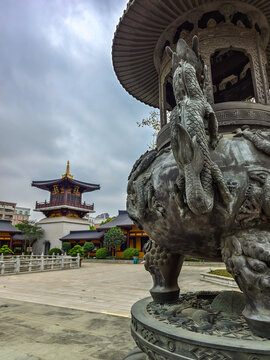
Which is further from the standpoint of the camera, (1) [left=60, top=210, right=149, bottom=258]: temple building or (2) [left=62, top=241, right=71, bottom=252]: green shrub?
(2) [left=62, top=241, right=71, bottom=252]: green shrub

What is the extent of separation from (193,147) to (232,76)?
335 centimetres

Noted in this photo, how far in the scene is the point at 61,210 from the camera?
32.5 meters

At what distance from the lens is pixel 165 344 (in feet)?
5.37

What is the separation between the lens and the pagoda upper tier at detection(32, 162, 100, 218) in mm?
32656

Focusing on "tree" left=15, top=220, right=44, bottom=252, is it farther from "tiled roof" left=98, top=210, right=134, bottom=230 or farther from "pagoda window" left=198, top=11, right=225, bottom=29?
"pagoda window" left=198, top=11, right=225, bottom=29

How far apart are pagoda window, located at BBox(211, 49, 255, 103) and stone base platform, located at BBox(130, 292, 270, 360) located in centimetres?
349

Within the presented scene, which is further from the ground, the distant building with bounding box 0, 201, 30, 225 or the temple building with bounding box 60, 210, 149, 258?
the distant building with bounding box 0, 201, 30, 225

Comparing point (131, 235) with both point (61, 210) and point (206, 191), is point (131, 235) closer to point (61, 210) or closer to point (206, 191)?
point (61, 210)

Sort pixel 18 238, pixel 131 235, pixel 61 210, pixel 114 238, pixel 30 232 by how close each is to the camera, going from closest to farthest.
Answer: pixel 114 238
pixel 131 235
pixel 30 232
pixel 18 238
pixel 61 210

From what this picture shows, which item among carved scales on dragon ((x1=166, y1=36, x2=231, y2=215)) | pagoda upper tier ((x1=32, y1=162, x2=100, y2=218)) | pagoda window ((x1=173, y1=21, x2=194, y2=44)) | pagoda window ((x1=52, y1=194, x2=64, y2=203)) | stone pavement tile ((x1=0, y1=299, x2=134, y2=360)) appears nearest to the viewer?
carved scales on dragon ((x1=166, y1=36, x2=231, y2=215))

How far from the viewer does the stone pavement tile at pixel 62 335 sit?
9.56 ft

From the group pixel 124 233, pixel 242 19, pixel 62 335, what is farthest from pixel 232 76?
pixel 124 233

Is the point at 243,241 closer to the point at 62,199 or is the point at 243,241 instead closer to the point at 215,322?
the point at 215,322

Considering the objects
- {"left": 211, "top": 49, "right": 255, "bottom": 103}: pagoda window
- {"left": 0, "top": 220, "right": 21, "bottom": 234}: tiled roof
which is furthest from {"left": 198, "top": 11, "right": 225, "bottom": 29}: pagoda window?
{"left": 0, "top": 220, "right": 21, "bottom": 234}: tiled roof
